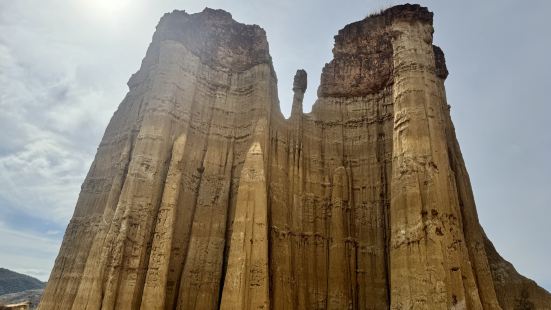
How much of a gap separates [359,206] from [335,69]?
10784mm

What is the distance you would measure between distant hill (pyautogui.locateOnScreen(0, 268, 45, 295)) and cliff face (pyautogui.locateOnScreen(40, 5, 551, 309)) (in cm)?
6282

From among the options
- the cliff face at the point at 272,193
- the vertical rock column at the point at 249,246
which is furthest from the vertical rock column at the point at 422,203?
the vertical rock column at the point at 249,246

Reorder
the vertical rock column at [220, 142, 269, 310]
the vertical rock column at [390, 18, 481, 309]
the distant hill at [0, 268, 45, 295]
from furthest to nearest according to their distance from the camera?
the distant hill at [0, 268, 45, 295], the vertical rock column at [220, 142, 269, 310], the vertical rock column at [390, 18, 481, 309]

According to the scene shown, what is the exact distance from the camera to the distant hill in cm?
6901

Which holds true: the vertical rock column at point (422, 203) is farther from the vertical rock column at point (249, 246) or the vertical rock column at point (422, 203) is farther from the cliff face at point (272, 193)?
the vertical rock column at point (249, 246)

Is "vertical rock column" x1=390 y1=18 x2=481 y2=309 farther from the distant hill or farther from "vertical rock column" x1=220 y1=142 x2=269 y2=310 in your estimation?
the distant hill

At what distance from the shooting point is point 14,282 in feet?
233

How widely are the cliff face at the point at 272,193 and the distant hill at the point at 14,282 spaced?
62.8m

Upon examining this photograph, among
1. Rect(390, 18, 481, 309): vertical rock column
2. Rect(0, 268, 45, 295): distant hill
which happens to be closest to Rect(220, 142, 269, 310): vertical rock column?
Rect(390, 18, 481, 309): vertical rock column

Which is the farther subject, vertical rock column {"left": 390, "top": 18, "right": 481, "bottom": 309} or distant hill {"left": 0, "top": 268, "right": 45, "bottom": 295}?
distant hill {"left": 0, "top": 268, "right": 45, "bottom": 295}

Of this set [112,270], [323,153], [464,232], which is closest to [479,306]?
[464,232]

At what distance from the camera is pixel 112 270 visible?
16.6 meters

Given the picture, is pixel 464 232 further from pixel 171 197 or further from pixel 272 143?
pixel 171 197

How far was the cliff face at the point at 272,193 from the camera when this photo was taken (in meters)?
16.7
